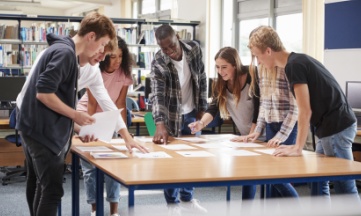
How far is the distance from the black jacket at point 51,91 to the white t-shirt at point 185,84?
119 centimetres

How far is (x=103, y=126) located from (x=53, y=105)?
536 mm

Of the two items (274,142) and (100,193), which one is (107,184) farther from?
(274,142)

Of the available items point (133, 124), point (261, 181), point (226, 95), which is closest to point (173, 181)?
point (261, 181)

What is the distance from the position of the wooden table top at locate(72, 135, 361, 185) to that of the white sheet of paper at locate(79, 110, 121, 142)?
134mm

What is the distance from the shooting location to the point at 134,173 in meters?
2.50

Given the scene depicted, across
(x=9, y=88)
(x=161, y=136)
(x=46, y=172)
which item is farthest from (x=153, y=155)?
(x=9, y=88)

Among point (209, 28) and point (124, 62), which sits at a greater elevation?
point (209, 28)

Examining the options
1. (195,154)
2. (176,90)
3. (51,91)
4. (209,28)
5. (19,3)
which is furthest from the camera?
(19,3)

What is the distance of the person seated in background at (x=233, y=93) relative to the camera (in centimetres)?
363

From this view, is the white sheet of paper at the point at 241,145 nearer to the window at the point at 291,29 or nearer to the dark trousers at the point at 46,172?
the dark trousers at the point at 46,172

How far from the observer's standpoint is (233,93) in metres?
3.67

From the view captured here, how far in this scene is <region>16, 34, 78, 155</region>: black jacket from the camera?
99.5 inches

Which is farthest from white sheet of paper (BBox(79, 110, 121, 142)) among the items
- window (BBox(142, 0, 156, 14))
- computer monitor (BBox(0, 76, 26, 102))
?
window (BBox(142, 0, 156, 14))

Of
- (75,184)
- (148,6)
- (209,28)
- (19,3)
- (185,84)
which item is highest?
(19,3)
